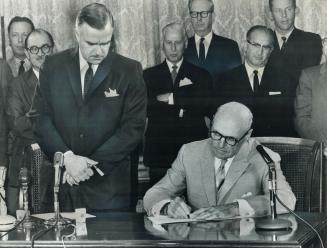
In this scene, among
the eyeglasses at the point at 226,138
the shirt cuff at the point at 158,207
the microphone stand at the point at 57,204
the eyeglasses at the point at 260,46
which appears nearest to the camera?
the microphone stand at the point at 57,204

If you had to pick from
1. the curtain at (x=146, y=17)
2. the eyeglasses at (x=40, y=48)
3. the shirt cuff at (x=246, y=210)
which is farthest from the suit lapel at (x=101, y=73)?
the shirt cuff at (x=246, y=210)

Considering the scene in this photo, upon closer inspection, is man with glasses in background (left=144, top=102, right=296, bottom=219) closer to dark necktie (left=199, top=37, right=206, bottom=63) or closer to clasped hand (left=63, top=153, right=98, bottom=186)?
dark necktie (left=199, top=37, right=206, bottom=63)

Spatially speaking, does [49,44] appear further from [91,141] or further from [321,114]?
[321,114]

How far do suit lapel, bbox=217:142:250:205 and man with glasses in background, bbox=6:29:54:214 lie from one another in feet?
4.60

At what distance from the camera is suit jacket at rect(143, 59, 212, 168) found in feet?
15.3

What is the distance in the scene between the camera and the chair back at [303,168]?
412 centimetres

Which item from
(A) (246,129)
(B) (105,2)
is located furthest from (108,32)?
(A) (246,129)

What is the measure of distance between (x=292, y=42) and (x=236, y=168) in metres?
1.04

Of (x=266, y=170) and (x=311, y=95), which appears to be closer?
(x=266, y=170)

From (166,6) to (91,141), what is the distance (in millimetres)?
1114

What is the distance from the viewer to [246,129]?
13.4 ft

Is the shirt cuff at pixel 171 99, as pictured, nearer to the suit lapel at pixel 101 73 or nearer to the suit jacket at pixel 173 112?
the suit jacket at pixel 173 112

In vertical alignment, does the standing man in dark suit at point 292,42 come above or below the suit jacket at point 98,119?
above

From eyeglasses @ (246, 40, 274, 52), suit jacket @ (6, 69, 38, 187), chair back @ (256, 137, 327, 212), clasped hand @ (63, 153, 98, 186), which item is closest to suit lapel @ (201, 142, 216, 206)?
chair back @ (256, 137, 327, 212)
